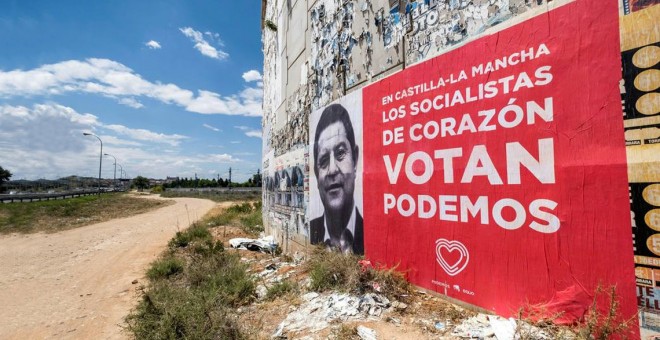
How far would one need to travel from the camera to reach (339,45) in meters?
6.04

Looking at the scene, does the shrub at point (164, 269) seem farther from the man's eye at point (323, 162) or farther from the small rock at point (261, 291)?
the man's eye at point (323, 162)

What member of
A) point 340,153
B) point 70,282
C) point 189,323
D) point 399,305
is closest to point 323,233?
point 340,153

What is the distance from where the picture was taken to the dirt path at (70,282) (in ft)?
16.7

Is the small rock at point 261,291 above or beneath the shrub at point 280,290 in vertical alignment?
beneath

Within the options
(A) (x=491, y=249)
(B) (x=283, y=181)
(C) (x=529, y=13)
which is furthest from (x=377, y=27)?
(B) (x=283, y=181)

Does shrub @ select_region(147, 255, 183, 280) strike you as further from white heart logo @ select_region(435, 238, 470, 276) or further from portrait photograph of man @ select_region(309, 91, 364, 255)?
white heart logo @ select_region(435, 238, 470, 276)

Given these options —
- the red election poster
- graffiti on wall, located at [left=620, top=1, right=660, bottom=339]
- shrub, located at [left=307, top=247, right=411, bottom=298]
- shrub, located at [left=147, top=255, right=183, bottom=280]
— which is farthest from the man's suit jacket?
graffiti on wall, located at [left=620, top=1, right=660, bottom=339]

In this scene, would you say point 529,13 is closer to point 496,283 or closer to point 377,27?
point 377,27

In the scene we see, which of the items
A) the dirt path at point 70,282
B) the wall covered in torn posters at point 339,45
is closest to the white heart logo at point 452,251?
Result: the wall covered in torn posters at point 339,45

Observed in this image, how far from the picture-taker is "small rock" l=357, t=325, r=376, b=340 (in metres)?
3.17

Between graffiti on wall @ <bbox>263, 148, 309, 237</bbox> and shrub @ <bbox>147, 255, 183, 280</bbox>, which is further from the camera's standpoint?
graffiti on wall @ <bbox>263, 148, 309, 237</bbox>

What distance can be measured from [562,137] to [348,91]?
3.46 meters

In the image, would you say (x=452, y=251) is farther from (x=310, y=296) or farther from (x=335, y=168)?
(x=335, y=168)

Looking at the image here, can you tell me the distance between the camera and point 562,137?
2844 mm
